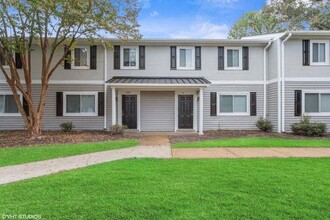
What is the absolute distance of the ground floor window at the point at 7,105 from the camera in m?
15.8

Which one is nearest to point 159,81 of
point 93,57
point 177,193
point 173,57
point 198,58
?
point 173,57

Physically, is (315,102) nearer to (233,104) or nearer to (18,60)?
(233,104)

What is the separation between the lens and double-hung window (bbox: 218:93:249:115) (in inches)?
634

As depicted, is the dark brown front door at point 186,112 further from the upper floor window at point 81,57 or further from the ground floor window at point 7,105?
the ground floor window at point 7,105

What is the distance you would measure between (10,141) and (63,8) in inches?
245

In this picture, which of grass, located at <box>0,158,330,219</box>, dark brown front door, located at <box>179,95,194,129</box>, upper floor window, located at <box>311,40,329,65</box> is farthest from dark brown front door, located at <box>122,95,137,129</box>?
upper floor window, located at <box>311,40,329,65</box>

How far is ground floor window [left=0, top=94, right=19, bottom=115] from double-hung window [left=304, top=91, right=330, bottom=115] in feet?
55.6

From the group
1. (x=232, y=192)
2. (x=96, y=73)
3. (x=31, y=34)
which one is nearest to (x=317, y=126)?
(x=232, y=192)

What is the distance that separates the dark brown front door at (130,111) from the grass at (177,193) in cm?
934

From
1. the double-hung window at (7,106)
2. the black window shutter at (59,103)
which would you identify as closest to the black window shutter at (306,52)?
the black window shutter at (59,103)

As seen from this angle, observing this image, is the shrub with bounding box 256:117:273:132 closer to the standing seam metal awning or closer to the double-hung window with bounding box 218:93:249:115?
the double-hung window with bounding box 218:93:249:115

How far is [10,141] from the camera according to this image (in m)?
11.6

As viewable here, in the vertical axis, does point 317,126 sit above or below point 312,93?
below

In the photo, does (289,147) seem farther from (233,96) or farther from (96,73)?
(96,73)
